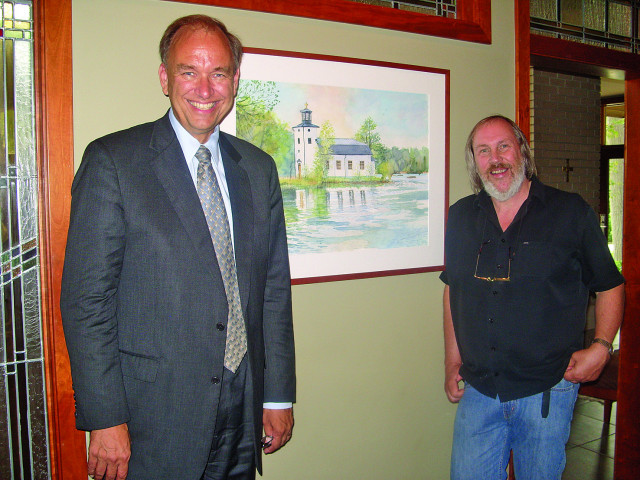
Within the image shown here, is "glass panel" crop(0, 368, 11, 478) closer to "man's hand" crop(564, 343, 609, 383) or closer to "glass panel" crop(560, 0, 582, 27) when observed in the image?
"man's hand" crop(564, 343, 609, 383)

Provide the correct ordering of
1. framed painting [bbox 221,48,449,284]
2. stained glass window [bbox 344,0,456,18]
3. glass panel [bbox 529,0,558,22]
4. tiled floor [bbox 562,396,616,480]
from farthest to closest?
tiled floor [bbox 562,396,616,480] < glass panel [bbox 529,0,558,22] < stained glass window [bbox 344,0,456,18] < framed painting [bbox 221,48,449,284]

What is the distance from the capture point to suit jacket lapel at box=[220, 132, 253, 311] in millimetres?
1504

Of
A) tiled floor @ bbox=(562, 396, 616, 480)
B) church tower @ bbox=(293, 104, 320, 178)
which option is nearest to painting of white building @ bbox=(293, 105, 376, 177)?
church tower @ bbox=(293, 104, 320, 178)

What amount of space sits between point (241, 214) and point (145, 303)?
0.37 m

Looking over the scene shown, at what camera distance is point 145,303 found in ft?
4.47

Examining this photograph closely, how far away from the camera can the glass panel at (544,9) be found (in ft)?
9.00

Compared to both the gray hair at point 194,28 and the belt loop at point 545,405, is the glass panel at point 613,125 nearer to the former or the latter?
the belt loop at point 545,405

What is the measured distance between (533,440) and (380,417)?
2.24 ft

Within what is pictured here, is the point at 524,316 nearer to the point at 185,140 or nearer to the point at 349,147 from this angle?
the point at 349,147

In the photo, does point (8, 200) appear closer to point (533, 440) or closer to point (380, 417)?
point (380, 417)

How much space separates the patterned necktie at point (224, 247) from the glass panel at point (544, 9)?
2.14 metres

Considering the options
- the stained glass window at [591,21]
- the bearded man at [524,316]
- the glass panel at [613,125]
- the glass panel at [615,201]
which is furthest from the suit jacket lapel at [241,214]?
the glass panel at [613,125]

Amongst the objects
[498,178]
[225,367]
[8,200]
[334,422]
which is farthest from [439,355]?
[8,200]

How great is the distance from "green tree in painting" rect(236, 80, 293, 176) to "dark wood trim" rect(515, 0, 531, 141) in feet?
4.15
